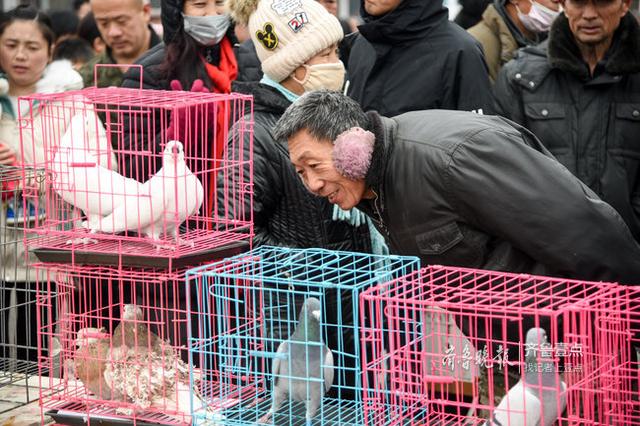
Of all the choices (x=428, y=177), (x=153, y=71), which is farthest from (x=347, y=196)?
(x=153, y=71)

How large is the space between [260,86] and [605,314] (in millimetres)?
1615

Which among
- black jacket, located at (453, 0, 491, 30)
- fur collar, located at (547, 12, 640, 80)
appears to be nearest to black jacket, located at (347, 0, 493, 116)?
fur collar, located at (547, 12, 640, 80)

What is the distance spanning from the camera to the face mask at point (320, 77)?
11.7 ft

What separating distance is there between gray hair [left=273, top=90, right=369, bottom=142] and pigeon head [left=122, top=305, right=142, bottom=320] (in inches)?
24.5

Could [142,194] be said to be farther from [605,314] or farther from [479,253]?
[605,314]

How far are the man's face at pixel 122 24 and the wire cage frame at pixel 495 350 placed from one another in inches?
98.5

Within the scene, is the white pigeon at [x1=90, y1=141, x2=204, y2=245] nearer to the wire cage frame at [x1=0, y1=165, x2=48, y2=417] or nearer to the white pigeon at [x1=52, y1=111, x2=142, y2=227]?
the white pigeon at [x1=52, y1=111, x2=142, y2=227]

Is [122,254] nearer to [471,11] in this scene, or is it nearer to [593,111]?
[593,111]

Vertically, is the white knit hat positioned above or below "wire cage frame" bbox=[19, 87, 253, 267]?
above

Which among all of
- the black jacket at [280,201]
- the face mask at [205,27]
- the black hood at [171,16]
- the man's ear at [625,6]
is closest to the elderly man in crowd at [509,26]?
the man's ear at [625,6]

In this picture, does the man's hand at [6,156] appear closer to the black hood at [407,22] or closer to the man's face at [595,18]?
the black hood at [407,22]

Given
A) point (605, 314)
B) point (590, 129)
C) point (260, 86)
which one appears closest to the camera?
point (605, 314)

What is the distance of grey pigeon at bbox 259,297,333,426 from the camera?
2.53 meters

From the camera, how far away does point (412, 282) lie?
2.48 meters
